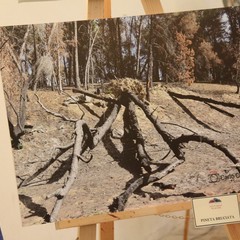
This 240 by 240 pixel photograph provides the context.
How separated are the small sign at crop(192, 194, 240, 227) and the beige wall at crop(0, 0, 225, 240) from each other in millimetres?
618

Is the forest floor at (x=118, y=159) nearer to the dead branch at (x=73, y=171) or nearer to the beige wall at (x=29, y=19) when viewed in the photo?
the dead branch at (x=73, y=171)

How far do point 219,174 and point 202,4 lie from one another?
0.67 meters

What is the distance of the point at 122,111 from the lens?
0.91 m

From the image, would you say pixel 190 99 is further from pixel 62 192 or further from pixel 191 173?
pixel 62 192

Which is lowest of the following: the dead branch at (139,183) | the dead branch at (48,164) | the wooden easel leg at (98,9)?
the dead branch at (139,183)

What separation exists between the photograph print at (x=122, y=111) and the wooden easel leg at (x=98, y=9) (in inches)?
1.5

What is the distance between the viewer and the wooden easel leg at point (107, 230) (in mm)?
994

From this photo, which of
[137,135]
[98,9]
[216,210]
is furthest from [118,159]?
[98,9]

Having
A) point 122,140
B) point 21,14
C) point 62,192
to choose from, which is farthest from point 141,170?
point 21,14

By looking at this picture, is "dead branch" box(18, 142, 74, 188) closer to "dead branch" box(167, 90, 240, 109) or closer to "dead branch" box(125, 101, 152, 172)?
"dead branch" box(125, 101, 152, 172)

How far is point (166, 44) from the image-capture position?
0.91 metres

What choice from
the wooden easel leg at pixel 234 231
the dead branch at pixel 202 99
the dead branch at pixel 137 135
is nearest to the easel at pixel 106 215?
the wooden easel leg at pixel 234 231

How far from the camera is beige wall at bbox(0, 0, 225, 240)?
A: 1162 millimetres

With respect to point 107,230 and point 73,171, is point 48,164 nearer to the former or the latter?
point 73,171
